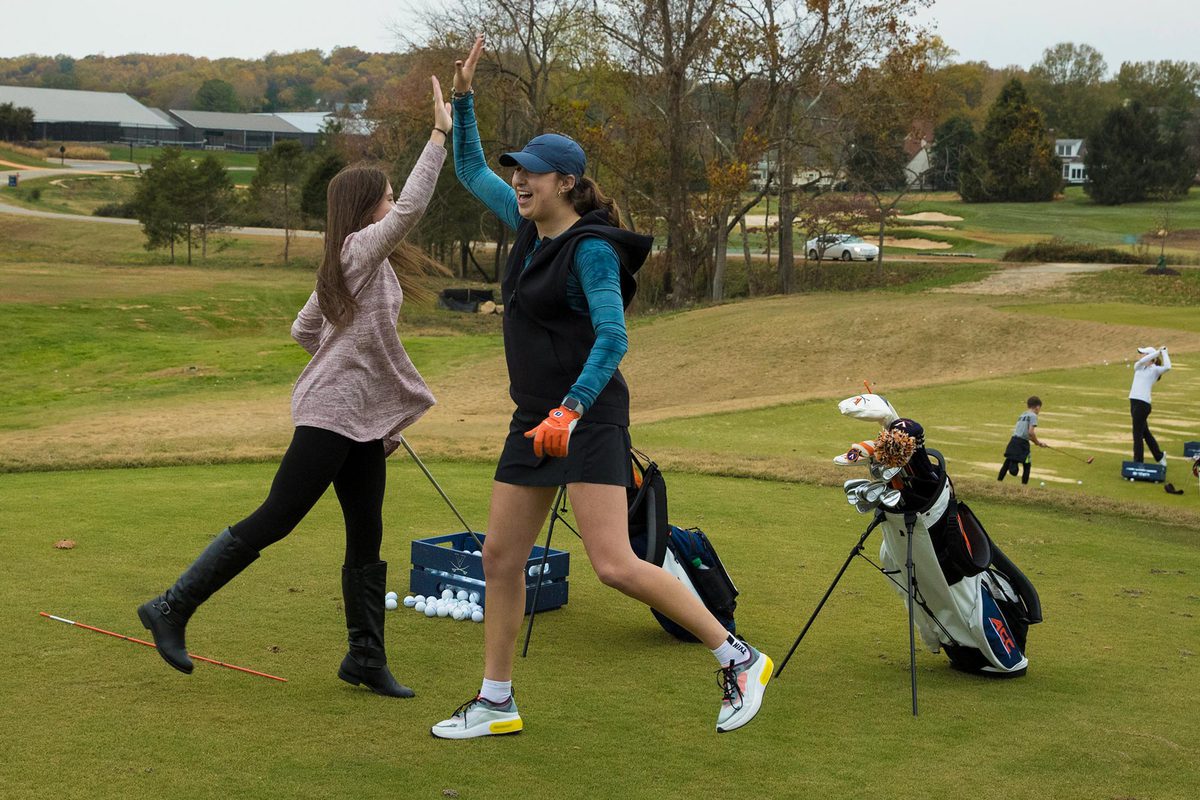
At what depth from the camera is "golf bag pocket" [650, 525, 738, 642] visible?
235 inches

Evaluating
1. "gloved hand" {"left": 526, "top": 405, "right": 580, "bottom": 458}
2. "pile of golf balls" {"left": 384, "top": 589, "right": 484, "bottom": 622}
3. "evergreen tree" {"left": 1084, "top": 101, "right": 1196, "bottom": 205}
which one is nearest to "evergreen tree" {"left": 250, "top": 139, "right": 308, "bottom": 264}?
"evergreen tree" {"left": 1084, "top": 101, "right": 1196, "bottom": 205}

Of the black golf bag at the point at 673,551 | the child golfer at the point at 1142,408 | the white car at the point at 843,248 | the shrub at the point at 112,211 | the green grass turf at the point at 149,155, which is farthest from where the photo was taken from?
the green grass turf at the point at 149,155

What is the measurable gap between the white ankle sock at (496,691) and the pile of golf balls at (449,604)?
1.48 metres

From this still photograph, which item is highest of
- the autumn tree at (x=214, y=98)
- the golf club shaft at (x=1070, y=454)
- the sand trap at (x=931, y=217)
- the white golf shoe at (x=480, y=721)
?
the autumn tree at (x=214, y=98)

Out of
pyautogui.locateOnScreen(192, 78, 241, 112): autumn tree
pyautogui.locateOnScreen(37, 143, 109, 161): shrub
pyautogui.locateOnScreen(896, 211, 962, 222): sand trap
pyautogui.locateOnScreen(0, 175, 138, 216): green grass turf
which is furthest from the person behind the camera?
pyautogui.locateOnScreen(192, 78, 241, 112): autumn tree

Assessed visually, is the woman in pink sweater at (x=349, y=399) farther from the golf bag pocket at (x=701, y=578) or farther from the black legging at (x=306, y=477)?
the golf bag pocket at (x=701, y=578)

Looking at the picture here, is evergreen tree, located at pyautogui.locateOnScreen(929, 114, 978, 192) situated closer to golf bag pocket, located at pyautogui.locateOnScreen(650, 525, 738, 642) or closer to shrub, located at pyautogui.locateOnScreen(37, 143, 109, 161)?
shrub, located at pyautogui.locateOnScreen(37, 143, 109, 161)

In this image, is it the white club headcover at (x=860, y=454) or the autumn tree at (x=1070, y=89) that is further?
the autumn tree at (x=1070, y=89)

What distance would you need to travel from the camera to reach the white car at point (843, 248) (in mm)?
57062

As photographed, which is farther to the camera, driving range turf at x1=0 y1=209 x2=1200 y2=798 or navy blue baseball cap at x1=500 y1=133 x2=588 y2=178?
navy blue baseball cap at x1=500 y1=133 x2=588 y2=178

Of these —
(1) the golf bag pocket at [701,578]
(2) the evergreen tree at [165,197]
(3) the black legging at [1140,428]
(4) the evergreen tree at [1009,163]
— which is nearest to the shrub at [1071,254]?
(4) the evergreen tree at [1009,163]

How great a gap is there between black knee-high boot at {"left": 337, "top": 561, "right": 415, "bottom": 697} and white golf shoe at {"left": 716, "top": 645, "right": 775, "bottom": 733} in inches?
49.4

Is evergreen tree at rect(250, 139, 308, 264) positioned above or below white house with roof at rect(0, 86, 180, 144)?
below

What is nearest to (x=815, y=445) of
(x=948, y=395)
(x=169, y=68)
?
(x=948, y=395)
